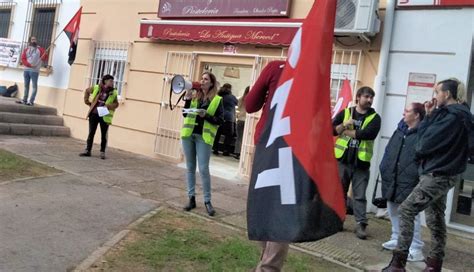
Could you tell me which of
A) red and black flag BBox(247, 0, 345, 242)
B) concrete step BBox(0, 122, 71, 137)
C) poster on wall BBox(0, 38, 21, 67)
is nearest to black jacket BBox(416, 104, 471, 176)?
red and black flag BBox(247, 0, 345, 242)

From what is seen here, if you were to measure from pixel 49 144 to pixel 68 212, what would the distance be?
17.6ft

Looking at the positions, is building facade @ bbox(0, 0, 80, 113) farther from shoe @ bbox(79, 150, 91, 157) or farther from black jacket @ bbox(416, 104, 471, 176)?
black jacket @ bbox(416, 104, 471, 176)

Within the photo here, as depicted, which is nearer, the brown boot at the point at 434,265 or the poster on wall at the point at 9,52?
the brown boot at the point at 434,265

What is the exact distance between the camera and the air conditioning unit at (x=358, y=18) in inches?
284

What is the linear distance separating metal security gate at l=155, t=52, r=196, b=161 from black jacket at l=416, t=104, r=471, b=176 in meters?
6.03

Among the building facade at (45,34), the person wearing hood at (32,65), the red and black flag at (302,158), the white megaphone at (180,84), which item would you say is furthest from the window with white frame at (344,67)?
the person wearing hood at (32,65)

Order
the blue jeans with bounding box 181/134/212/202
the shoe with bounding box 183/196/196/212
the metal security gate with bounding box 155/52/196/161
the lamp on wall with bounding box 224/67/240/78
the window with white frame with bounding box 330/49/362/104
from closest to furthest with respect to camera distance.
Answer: the blue jeans with bounding box 181/134/212/202
the shoe with bounding box 183/196/196/212
the window with white frame with bounding box 330/49/362/104
the metal security gate with bounding box 155/52/196/161
the lamp on wall with bounding box 224/67/240/78

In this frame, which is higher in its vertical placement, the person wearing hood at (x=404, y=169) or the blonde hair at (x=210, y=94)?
the blonde hair at (x=210, y=94)

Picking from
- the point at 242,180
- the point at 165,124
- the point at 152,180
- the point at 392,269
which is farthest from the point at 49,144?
the point at 392,269

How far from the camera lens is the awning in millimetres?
8304

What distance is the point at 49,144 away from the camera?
33.9 feet

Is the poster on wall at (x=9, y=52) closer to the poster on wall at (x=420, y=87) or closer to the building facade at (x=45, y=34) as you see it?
the building facade at (x=45, y=34)

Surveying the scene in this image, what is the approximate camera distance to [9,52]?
13867mm

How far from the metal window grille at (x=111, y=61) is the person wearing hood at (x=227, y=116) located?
261cm
